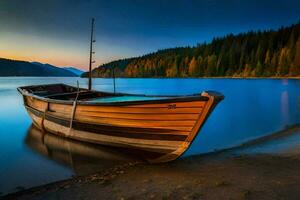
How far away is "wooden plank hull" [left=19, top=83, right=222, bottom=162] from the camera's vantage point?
25.9 feet

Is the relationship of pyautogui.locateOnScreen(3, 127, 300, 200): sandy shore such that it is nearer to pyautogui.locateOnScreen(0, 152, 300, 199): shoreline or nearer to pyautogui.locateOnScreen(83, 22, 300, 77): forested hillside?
pyautogui.locateOnScreen(0, 152, 300, 199): shoreline

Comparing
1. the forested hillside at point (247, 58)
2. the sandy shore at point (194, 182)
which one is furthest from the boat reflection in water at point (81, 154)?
the forested hillside at point (247, 58)

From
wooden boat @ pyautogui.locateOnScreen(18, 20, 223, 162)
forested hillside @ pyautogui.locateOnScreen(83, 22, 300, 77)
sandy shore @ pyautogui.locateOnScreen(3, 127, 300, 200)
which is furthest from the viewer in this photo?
forested hillside @ pyautogui.locateOnScreen(83, 22, 300, 77)

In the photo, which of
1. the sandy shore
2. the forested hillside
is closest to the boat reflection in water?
the sandy shore

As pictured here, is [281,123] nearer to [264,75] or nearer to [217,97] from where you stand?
[217,97]

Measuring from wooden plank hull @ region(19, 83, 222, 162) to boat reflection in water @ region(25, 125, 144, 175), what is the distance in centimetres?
34

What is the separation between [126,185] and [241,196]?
2667 millimetres

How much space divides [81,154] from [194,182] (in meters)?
5.79

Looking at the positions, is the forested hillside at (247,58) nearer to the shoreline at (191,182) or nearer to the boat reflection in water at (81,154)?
the boat reflection in water at (81,154)

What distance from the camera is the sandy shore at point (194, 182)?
5.84 m

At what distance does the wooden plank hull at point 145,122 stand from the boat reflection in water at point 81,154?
34 centimetres

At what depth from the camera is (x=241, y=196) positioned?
5.56m

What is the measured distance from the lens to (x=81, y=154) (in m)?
11.1

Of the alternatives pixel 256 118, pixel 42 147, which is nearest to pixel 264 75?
pixel 256 118
